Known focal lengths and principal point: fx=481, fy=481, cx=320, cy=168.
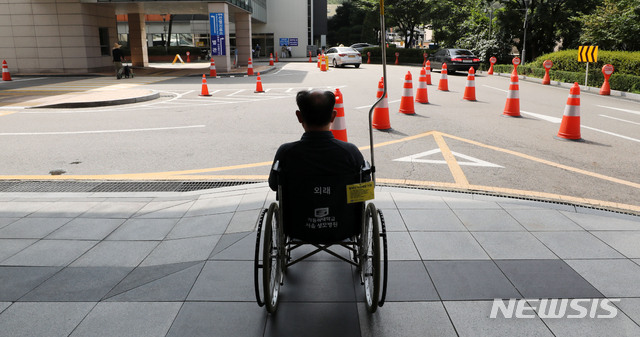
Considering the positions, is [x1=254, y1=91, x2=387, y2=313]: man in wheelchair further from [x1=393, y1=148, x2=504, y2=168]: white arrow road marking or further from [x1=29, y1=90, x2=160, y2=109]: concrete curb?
[x1=29, y1=90, x2=160, y2=109]: concrete curb

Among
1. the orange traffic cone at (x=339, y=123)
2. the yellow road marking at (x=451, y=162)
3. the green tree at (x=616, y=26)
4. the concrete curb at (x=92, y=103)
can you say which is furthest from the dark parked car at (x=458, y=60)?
the orange traffic cone at (x=339, y=123)

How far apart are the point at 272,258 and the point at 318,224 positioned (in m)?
0.35

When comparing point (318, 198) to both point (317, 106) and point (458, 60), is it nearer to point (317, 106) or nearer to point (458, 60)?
point (317, 106)

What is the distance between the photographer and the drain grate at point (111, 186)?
6074 millimetres

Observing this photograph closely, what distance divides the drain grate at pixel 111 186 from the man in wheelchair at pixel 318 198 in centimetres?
333

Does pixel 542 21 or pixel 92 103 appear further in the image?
pixel 542 21

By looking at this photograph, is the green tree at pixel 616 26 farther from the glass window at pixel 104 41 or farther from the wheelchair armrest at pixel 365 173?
the glass window at pixel 104 41

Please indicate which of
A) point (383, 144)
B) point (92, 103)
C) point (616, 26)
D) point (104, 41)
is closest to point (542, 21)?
point (616, 26)

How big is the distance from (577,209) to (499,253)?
1.75m

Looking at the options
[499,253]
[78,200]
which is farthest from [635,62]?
[78,200]

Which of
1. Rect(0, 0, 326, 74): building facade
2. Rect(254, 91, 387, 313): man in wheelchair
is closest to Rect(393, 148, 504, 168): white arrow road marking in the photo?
Rect(254, 91, 387, 313): man in wheelchair

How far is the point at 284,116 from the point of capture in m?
11.5

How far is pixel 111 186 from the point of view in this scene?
6227mm

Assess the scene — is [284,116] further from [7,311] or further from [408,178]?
[7,311]
